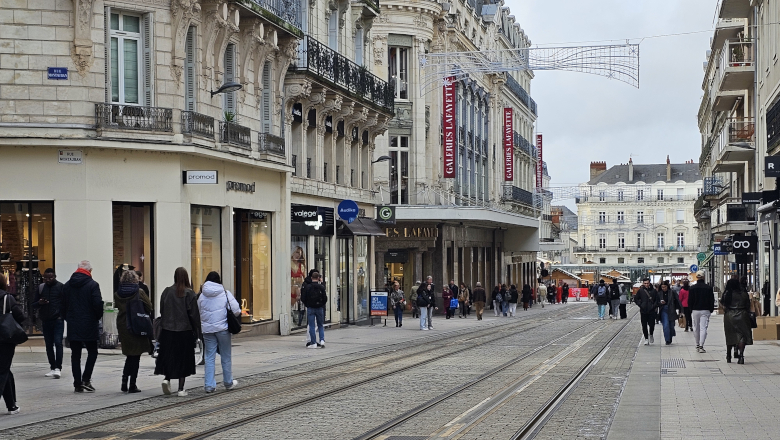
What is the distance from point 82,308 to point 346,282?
22265 mm

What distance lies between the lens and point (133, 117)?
23719 millimetres

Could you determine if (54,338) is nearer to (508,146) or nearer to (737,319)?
(737,319)

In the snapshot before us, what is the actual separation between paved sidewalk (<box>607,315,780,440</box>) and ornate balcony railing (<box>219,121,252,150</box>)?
1036cm

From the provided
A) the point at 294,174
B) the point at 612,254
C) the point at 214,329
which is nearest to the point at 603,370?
the point at 214,329

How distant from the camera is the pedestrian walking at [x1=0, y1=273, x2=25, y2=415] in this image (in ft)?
43.1

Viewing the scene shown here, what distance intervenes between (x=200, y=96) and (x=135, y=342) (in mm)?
10744

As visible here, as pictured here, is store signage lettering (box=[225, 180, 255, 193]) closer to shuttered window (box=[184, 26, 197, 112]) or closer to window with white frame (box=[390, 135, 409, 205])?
shuttered window (box=[184, 26, 197, 112])

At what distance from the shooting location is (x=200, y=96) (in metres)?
25.8

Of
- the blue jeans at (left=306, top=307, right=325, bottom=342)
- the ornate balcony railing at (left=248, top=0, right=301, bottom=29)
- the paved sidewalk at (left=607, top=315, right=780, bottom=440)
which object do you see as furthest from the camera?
the ornate balcony railing at (left=248, top=0, right=301, bottom=29)

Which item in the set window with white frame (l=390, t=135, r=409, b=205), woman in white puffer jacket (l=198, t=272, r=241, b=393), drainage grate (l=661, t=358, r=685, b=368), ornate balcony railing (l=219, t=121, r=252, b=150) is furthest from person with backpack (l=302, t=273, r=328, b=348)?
A: window with white frame (l=390, t=135, r=409, b=205)

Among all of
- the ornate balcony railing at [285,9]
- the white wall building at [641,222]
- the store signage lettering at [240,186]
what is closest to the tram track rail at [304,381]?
the store signage lettering at [240,186]

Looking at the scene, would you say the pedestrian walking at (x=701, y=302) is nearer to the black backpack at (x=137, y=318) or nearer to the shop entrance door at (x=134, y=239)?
the shop entrance door at (x=134, y=239)

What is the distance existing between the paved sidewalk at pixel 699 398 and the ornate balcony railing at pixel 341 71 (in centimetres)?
1347

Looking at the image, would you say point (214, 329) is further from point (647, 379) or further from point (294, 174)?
point (294, 174)
